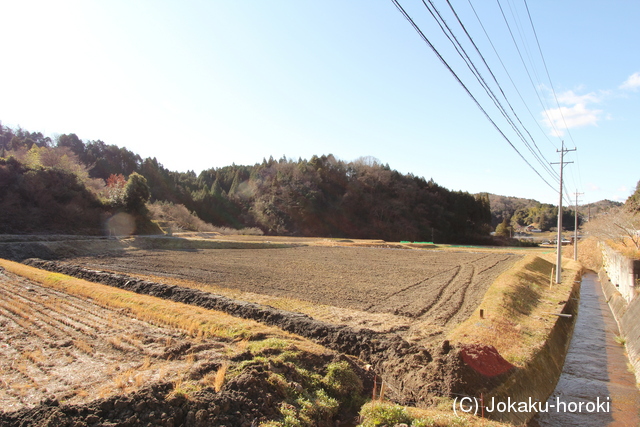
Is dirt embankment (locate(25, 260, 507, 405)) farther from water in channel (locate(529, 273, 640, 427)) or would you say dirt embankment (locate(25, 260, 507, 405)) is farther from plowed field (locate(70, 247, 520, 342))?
water in channel (locate(529, 273, 640, 427))

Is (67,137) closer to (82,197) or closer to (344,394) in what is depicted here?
(82,197)

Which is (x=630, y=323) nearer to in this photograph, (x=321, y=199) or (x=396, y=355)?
(x=396, y=355)

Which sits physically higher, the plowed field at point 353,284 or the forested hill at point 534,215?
the forested hill at point 534,215

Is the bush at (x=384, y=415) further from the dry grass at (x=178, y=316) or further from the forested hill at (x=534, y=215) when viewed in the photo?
the forested hill at (x=534, y=215)

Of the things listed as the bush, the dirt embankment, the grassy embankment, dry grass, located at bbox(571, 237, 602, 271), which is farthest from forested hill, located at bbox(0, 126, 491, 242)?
the bush

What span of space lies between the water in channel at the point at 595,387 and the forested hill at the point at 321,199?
192ft

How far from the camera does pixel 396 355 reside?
301 inches

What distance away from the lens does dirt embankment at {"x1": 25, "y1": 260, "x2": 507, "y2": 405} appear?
6562mm

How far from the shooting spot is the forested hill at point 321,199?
73562 mm

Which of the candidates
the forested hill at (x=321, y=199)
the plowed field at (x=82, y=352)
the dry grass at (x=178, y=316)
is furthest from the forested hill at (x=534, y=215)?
the plowed field at (x=82, y=352)

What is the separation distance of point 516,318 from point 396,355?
6595 mm

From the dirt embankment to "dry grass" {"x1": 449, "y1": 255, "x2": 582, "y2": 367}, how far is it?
1.82 metres

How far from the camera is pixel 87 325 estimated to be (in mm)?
8742

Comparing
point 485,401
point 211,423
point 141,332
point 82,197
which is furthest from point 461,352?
point 82,197
